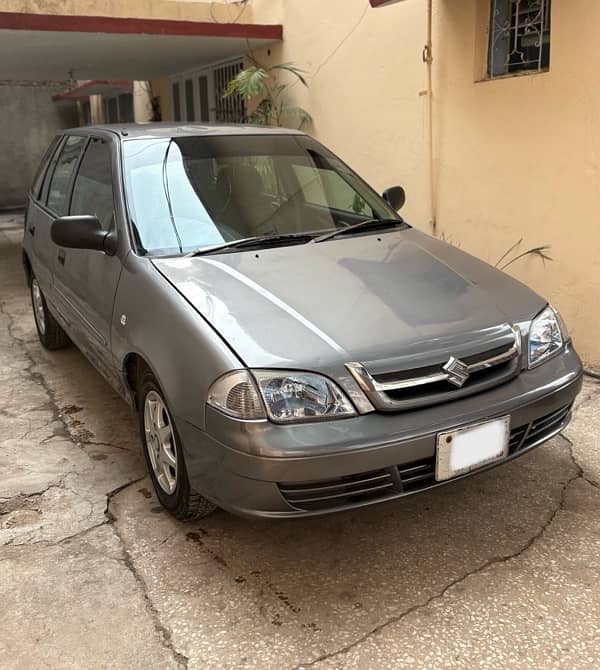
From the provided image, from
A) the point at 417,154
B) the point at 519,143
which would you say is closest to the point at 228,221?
the point at 519,143

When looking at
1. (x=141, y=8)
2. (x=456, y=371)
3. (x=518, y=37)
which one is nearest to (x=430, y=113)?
(x=518, y=37)

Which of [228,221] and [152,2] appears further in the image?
[152,2]

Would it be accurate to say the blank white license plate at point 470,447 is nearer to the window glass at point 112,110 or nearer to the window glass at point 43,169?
the window glass at point 43,169

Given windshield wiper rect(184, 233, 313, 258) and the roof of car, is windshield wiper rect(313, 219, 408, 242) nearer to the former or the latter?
windshield wiper rect(184, 233, 313, 258)

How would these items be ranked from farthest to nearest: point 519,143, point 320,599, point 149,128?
point 519,143 → point 149,128 → point 320,599

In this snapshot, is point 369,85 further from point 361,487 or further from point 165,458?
point 361,487

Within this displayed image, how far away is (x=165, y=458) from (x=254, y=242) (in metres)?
1.07

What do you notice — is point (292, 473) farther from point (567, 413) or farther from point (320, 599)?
point (567, 413)

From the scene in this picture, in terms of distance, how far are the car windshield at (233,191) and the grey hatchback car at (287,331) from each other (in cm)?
1

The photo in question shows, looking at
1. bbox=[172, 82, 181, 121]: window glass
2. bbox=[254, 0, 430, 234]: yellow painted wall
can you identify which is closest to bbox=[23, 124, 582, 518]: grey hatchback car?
bbox=[254, 0, 430, 234]: yellow painted wall

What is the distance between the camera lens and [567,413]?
9.74 ft

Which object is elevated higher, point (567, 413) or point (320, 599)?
point (567, 413)

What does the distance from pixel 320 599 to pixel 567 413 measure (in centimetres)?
133

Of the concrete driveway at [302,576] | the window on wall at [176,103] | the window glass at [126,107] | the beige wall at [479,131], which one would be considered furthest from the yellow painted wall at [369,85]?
the window glass at [126,107]
